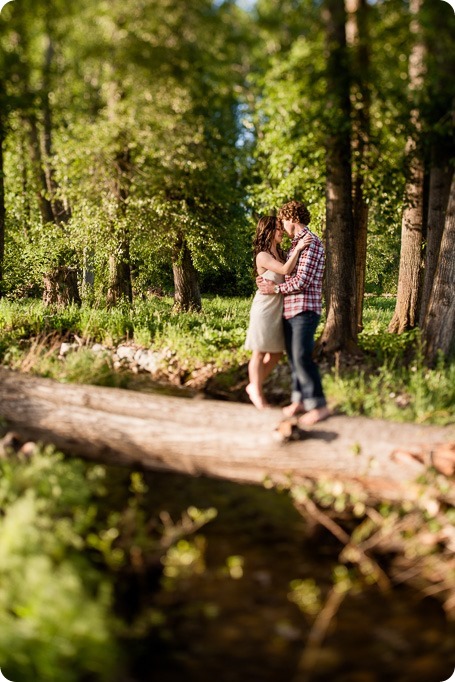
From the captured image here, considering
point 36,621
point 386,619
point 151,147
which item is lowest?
point 386,619

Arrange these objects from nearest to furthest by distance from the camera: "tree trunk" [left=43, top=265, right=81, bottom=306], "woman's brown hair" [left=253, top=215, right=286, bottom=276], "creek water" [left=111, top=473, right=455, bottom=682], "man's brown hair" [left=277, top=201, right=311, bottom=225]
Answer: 1. "creek water" [left=111, top=473, right=455, bottom=682]
2. "man's brown hair" [left=277, top=201, right=311, bottom=225]
3. "woman's brown hair" [left=253, top=215, right=286, bottom=276]
4. "tree trunk" [left=43, top=265, right=81, bottom=306]

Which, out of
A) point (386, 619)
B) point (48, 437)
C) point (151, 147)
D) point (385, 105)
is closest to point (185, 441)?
point (48, 437)

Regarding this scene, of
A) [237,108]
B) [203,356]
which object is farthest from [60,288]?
[237,108]

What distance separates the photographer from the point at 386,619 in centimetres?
331

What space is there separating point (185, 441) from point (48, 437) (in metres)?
1.59

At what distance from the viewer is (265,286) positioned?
6.48 m

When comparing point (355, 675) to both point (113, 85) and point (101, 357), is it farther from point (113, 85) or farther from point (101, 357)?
point (101, 357)

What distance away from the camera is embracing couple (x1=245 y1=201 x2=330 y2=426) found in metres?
6.05

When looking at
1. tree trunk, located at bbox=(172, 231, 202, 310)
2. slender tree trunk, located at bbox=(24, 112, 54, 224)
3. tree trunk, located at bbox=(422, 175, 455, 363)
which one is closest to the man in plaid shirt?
tree trunk, located at bbox=(422, 175, 455, 363)

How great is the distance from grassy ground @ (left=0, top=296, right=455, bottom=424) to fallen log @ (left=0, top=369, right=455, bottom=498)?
3.37 feet

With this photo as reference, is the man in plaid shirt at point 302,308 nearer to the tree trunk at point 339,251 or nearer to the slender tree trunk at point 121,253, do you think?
the tree trunk at point 339,251

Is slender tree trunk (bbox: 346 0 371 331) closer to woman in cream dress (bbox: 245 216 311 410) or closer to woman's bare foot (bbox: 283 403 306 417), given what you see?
woman in cream dress (bbox: 245 216 311 410)

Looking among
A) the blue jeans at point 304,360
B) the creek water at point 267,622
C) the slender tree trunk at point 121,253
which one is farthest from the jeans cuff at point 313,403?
the slender tree trunk at point 121,253

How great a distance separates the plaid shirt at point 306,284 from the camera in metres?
6.20
